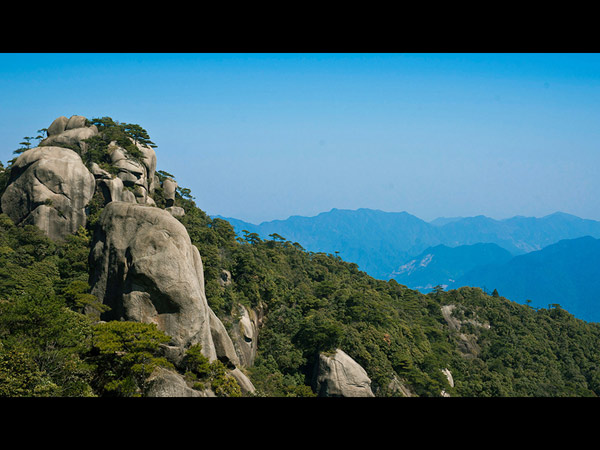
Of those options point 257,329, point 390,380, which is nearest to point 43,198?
point 257,329

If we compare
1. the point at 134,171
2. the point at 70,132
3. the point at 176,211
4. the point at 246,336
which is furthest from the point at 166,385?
the point at 70,132

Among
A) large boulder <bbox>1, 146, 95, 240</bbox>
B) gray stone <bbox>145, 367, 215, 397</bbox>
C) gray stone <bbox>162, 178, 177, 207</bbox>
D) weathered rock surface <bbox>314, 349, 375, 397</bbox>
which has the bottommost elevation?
weathered rock surface <bbox>314, 349, 375, 397</bbox>

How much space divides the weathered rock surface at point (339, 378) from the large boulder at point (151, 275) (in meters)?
8.70

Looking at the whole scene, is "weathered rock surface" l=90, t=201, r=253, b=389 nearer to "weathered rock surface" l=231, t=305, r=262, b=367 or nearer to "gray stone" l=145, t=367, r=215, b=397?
"gray stone" l=145, t=367, r=215, b=397

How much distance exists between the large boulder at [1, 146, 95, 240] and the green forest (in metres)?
0.78

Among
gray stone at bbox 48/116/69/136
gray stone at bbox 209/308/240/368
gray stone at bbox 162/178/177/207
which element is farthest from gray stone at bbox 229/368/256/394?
gray stone at bbox 48/116/69/136

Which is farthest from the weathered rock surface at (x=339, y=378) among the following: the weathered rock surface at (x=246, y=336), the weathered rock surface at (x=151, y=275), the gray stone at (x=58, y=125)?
the gray stone at (x=58, y=125)

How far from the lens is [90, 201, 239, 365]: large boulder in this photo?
1391 centimetres

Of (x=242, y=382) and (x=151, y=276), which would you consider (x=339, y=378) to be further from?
(x=151, y=276)

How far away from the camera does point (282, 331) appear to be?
26.6 m

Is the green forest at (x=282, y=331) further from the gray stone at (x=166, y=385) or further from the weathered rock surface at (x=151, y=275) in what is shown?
the weathered rock surface at (x=151, y=275)

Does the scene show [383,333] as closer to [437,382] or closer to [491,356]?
[437,382]
